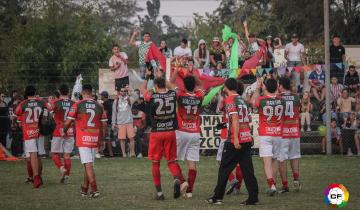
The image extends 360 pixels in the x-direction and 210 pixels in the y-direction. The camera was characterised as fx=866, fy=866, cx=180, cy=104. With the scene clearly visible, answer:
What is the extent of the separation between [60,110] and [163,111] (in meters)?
4.25

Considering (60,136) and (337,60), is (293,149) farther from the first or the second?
(337,60)

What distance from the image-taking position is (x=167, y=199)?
16281 millimetres

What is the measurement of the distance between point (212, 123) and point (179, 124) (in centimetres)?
1137

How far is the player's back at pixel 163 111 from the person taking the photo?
16.3 m

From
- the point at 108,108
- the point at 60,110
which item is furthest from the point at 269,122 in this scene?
the point at 108,108

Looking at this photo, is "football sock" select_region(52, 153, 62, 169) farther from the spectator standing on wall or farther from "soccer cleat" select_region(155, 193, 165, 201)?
the spectator standing on wall

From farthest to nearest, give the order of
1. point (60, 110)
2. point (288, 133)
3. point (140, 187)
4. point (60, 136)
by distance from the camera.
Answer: point (60, 136) < point (60, 110) < point (140, 187) < point (288, 133)

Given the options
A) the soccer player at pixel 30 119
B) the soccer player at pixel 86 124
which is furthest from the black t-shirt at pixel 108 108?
the soccer player at pixel 86 124

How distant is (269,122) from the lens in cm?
1702

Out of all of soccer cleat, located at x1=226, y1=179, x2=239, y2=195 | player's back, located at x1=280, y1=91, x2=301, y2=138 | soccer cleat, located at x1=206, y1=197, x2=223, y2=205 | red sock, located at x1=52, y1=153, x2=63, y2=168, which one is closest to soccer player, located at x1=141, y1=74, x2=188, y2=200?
soccer cleat, located at x1=206, y1=197, x2=223, y2=205

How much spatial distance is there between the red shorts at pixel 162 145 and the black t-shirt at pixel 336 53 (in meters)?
14.0

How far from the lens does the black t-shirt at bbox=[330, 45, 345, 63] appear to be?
29.2 m

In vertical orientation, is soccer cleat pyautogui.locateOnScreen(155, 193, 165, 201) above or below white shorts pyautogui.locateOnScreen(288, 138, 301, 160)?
below

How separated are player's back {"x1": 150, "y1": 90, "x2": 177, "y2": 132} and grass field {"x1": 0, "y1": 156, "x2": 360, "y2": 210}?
137 centimetres
